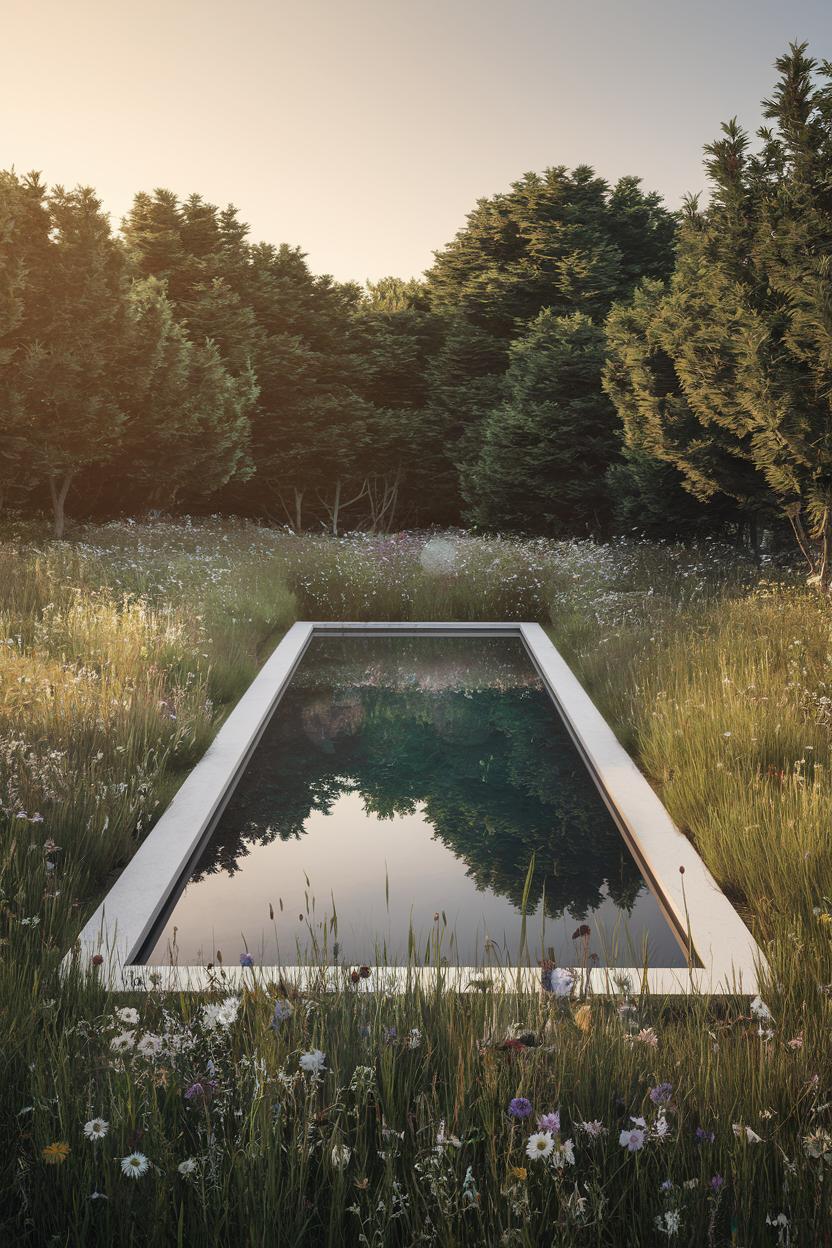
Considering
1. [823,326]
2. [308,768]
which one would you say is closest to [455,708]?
[308,768]

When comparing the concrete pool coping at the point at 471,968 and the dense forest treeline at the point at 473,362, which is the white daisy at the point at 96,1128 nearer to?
the concrete pool coping at the point at 471,968

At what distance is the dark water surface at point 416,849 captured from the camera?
398cm

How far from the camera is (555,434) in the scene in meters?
21.6

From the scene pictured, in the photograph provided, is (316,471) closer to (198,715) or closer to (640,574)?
(640,574)

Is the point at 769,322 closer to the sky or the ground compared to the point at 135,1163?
closer to the sky

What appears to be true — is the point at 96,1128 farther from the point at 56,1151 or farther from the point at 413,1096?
the point at 413,1096

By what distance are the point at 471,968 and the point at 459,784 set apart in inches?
108

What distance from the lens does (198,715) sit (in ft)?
22.1

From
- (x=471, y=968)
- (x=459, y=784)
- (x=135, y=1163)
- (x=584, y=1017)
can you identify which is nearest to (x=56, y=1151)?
(x=135, y=1163)

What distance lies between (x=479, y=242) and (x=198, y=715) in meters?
24.2

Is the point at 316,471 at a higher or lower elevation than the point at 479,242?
lower

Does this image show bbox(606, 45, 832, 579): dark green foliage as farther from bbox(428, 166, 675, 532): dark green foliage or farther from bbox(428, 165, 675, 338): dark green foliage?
bbox(428, 165, 675, 338): dark green foliage

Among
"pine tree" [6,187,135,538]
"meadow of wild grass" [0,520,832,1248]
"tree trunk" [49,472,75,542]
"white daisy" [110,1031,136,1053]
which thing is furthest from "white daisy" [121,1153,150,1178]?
"tree trunk" [49,472,75,542]

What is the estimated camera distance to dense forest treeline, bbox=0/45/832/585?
31.9ft
